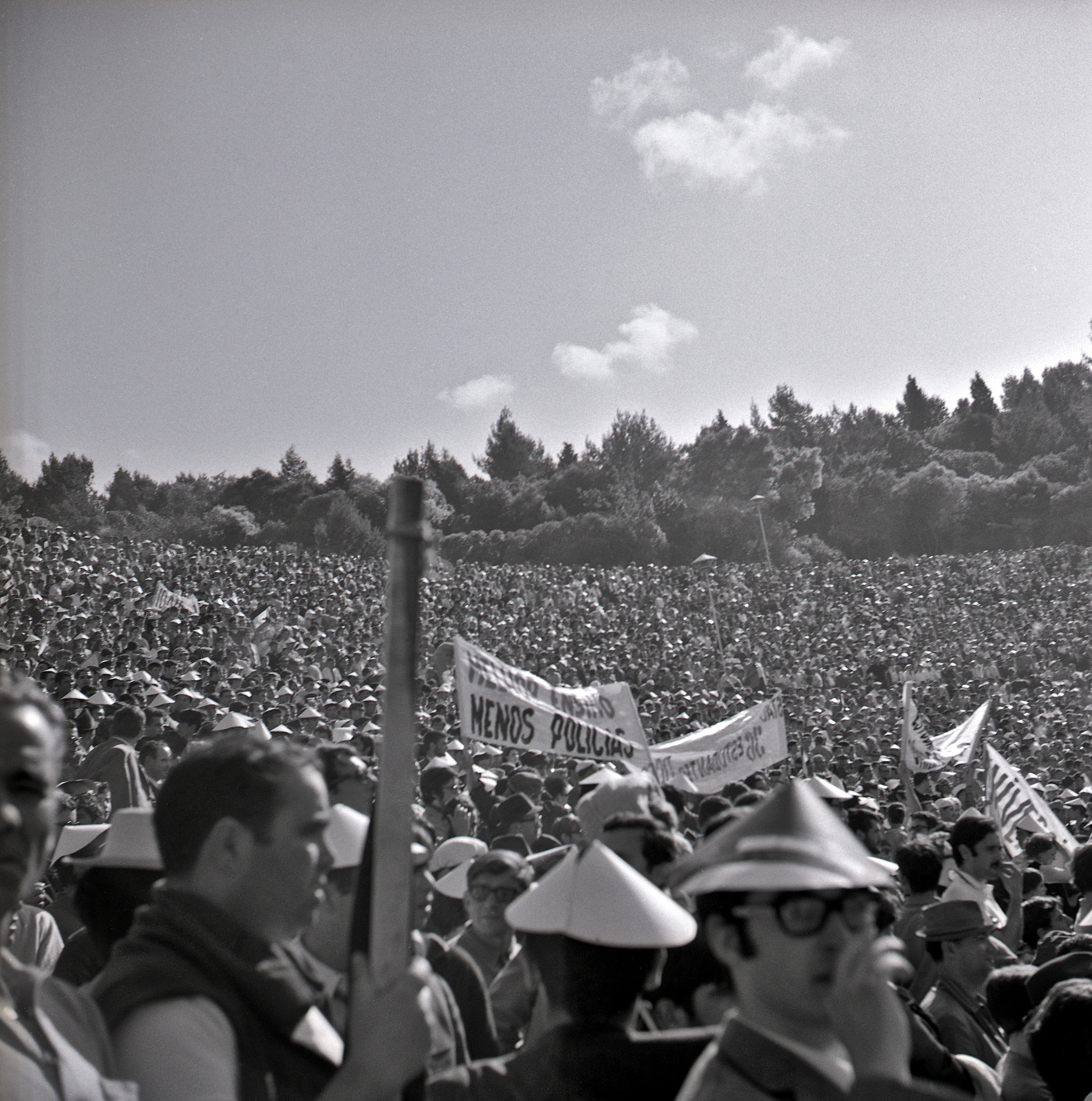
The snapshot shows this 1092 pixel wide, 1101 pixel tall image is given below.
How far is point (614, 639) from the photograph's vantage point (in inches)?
1228

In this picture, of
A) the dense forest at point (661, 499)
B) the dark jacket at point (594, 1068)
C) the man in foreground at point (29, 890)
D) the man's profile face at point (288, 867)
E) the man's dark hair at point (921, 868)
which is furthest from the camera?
the dense forest at point (661, 499)

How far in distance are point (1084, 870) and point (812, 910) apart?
4.09m

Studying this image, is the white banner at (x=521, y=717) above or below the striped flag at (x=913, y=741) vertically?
above

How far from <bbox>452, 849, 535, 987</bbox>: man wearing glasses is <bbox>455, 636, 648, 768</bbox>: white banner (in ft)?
12.8

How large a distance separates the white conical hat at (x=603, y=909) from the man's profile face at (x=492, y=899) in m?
1.29

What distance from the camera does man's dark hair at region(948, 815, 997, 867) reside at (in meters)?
5.73

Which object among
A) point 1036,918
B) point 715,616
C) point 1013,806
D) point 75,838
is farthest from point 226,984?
point 715,616

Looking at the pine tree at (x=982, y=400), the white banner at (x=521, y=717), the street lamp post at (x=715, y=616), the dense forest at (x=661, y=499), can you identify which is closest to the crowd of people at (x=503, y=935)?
the white banner at (x=521, y=717)

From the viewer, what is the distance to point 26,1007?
1.71m

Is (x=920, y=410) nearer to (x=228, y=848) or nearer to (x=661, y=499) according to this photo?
(x=661, y=499)

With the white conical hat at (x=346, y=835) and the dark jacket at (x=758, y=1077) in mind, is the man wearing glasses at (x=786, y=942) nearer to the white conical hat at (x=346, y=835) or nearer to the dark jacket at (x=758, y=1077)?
the dark jacket at (x=758, y=1077)

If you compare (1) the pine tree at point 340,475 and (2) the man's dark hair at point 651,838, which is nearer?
(2) the man's dark hair at point 651,838

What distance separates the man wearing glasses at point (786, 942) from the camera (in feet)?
5.85

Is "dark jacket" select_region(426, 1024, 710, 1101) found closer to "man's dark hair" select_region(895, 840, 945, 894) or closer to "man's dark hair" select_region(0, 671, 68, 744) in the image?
"man's dark hair" select_region(0, 671, 68, 744)
